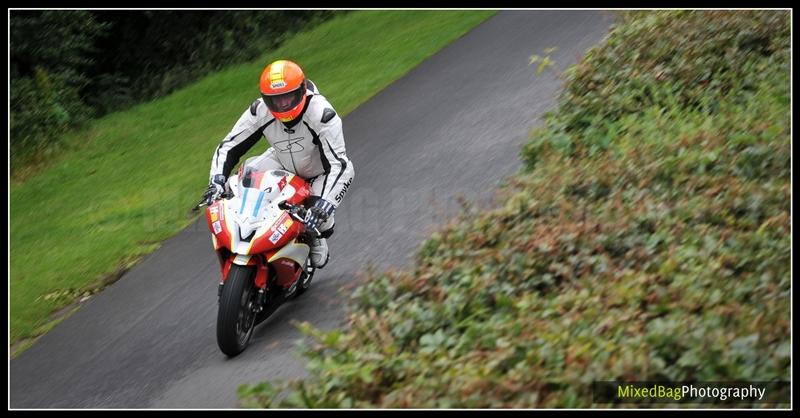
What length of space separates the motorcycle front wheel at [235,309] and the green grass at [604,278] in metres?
0.61

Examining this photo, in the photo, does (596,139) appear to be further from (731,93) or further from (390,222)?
(390,222)

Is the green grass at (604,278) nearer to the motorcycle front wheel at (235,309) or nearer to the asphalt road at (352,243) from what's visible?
the motorcycle front wheel at (235,309)

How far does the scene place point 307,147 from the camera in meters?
8.61

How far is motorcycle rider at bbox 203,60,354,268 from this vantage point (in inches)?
320

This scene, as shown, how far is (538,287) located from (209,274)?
4.29 metres

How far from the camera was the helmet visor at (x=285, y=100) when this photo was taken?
8148 mm

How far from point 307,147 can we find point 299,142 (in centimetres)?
8

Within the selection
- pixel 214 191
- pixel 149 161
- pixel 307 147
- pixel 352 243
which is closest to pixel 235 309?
pixel 214 191

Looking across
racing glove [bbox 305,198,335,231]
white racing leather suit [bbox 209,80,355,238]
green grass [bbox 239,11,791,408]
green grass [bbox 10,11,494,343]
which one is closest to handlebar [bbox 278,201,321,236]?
racing glove [bbox 305,198,335,231]

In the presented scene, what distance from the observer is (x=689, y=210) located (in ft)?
23.3

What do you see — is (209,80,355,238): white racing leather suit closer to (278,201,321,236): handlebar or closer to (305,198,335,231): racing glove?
(305,198,335,231): racing glove

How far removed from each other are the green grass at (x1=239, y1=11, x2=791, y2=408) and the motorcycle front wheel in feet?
2.02
